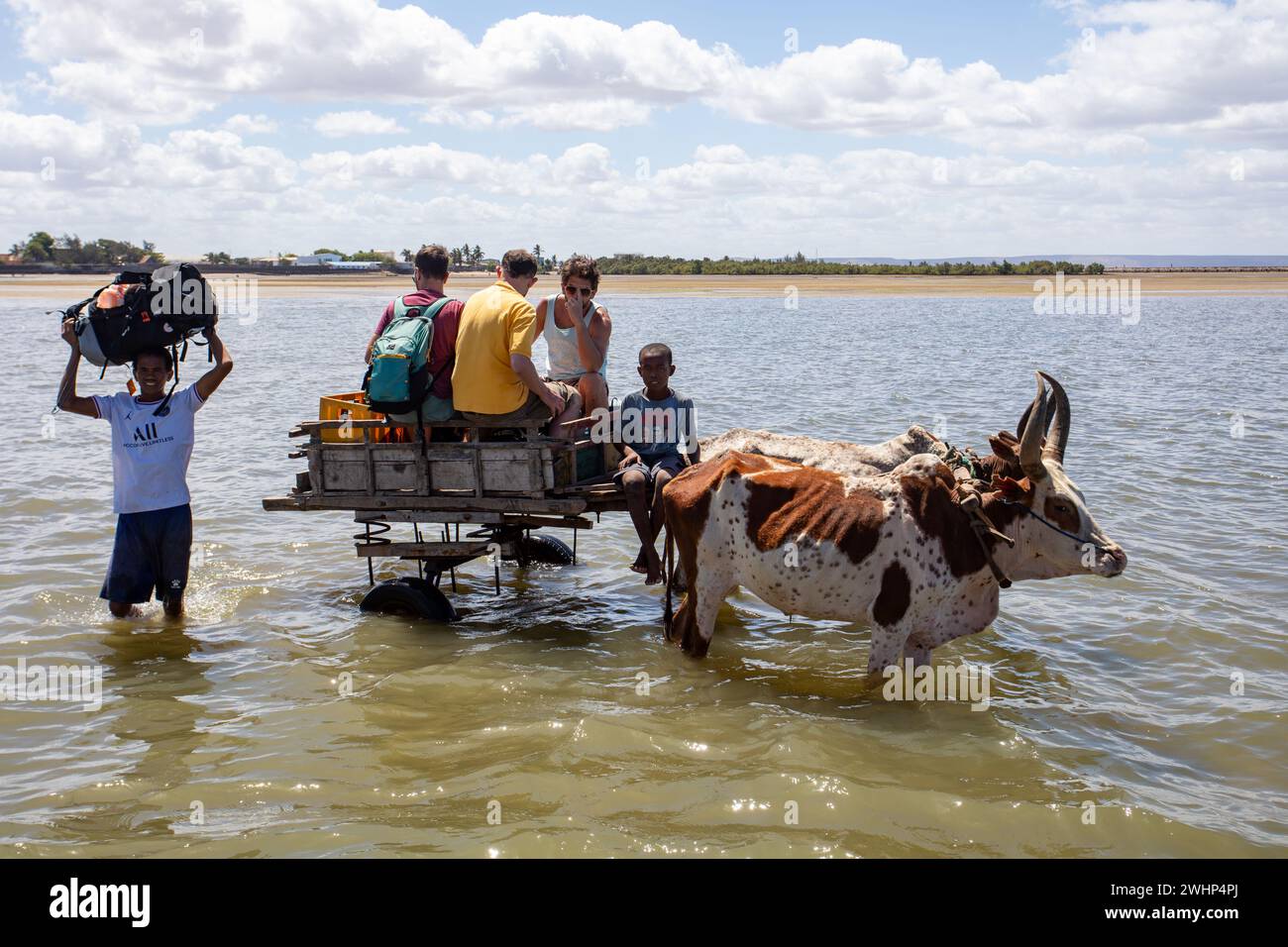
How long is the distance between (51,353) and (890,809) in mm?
32806

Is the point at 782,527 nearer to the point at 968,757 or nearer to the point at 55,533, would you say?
the point at 968,757

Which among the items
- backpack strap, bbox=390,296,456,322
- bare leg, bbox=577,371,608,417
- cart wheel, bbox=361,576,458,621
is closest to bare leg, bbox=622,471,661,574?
bare leg, bbox=577,371,608,417

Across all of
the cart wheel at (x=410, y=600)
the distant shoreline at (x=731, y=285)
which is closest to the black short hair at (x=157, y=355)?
the cart wheel at (x=410, y=600)

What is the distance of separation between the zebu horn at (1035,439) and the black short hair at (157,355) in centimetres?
591

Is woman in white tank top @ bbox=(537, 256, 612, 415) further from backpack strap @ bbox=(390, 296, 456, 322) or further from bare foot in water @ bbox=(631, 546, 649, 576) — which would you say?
bare foot in water @ bbox=(631, 546, 649, 576)

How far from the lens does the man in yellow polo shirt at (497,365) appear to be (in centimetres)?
788

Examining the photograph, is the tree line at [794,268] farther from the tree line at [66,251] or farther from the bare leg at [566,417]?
the bare leg at [566,417]

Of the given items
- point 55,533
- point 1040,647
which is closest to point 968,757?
point 1040,647

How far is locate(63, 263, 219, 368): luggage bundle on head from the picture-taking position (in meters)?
7.59

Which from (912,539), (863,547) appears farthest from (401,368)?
(912,539)

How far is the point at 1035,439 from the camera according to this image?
21.2ft

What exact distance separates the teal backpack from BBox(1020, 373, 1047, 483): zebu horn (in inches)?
165
